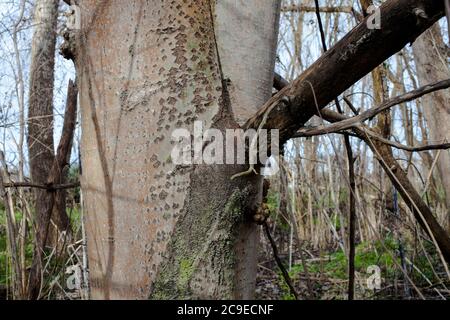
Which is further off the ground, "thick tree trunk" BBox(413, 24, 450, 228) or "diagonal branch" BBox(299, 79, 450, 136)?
"thick tree trunk" BBox(413, 24, 450, 228)

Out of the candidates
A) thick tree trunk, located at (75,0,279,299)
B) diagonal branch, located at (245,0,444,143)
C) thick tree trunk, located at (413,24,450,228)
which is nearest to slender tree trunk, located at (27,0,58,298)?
thick tree trunk, located at (413,24,450,228)

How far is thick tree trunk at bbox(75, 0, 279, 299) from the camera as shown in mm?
633

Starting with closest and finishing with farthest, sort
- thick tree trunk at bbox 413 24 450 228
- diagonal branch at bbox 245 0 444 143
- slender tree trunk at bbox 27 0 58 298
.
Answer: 1. diagonal branch at bbox 245 0 444 143
2. thick tree trunk at bbox 413 24 450 228
3. slender tree trunk at bbox 27 0 58 298

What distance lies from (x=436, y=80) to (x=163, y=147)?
2437 millimetres

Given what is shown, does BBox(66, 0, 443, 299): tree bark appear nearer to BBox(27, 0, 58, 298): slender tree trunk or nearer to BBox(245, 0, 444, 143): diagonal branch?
BBox(245, 0, 444, 143): diagonal branch

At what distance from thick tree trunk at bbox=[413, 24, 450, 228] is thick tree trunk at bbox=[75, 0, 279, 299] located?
7.25 ft

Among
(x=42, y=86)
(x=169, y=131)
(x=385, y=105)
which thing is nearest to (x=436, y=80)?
(x=385, y=105)

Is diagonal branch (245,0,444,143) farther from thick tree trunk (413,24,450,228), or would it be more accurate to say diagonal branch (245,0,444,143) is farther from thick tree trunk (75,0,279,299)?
thick tree trunk (413,24,450,228)

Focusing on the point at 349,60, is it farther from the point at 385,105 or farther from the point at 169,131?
the point at 169,131

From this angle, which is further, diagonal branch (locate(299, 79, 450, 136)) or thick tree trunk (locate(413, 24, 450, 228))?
thick tree trunk (locate(413, 24, 450, 228))

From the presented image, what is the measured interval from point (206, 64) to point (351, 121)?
0.74 ft

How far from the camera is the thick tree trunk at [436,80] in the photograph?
262cm

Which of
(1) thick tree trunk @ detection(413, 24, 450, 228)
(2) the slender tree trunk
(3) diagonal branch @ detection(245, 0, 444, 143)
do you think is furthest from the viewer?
(2) the slender tree trunk
